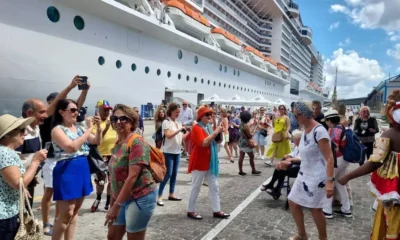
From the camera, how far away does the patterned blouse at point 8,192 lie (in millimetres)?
1980

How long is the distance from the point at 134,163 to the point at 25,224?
88 cm

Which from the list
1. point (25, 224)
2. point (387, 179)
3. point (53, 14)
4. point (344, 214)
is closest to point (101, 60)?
point (53, 14)

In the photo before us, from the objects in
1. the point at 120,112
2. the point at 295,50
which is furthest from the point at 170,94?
the point at 295,50

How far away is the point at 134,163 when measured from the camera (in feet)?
7.22

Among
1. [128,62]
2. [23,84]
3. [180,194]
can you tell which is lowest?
[180,194]

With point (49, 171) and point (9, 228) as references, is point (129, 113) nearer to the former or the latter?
point (9, 228)

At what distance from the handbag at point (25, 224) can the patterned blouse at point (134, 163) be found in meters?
0.60

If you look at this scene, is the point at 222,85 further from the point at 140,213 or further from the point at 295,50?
Result: the point at 295,50

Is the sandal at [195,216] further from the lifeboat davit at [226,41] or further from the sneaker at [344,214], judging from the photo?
the lifeboat davit at [226,41]

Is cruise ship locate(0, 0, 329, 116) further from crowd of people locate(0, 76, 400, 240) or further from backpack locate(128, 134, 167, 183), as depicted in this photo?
backpack locate(128, 134, 167, 183)

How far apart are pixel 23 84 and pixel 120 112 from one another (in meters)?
10.9

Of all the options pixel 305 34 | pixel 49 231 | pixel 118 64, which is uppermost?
pixel 305 34

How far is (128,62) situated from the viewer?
17.0 m

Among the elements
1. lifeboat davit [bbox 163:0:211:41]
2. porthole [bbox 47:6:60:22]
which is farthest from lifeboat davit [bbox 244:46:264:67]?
porthole [bbox 47:6:60:22]
